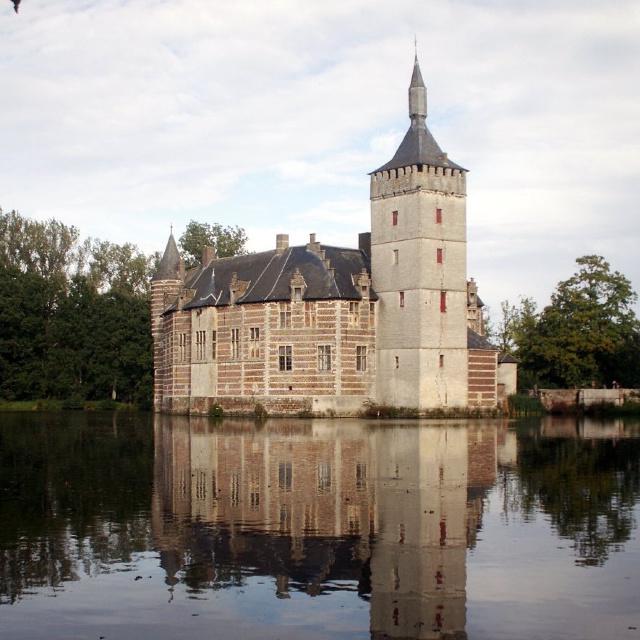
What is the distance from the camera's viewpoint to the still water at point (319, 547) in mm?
9867

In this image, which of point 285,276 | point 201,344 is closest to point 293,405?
point 285,276

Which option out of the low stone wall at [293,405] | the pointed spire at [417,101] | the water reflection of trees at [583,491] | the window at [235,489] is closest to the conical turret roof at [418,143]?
the pointed spire at [417,101]

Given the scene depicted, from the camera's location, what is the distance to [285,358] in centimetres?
5241

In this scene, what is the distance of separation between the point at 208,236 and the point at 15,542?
72.7m

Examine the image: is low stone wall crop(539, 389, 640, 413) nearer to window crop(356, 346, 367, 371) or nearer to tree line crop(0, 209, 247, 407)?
window crop(356, 346, 367, 371)

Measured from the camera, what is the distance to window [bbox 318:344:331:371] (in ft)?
169

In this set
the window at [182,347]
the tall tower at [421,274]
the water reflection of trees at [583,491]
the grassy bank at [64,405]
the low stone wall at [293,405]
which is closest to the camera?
the water reflection of trees at [583,491]

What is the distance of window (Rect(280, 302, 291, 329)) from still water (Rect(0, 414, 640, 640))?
2617 centimetres

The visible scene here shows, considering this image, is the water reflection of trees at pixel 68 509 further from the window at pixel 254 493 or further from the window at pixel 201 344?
the window at pixel 201 344

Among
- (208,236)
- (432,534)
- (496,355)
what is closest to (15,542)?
(432,534)

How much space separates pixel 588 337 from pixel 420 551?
52.2 metres

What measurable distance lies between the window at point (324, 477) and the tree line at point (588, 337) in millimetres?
41231

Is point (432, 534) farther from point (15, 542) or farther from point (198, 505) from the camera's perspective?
point (15, 542)

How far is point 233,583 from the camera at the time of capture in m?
11.3
